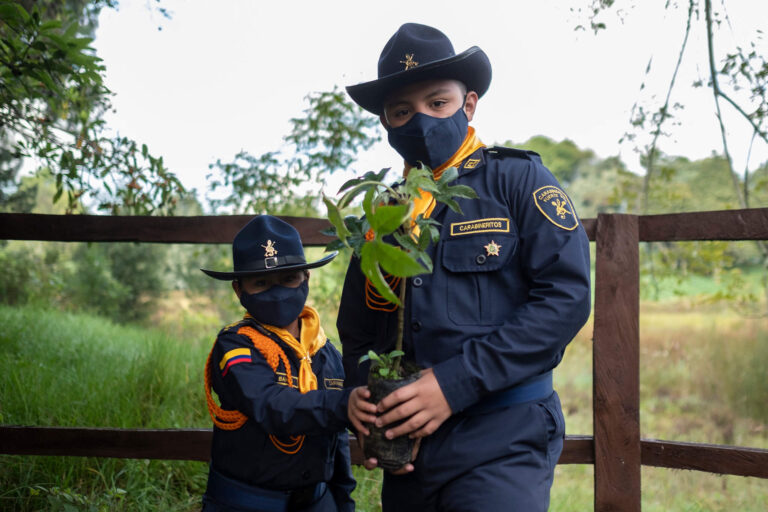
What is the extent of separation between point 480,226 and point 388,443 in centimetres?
61

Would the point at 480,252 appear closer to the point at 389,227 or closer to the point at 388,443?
the point at 389,227

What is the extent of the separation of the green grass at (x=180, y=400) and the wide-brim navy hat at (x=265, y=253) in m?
1.32

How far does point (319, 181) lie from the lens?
4.96 m

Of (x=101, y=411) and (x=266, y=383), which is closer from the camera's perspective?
(x=266, y=383)

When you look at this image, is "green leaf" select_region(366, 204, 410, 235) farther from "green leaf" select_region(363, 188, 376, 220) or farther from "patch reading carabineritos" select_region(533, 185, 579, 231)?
"patch reading carabineritos" select_region(533, 185, 579, 231)

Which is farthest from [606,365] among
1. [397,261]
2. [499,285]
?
[397,261]

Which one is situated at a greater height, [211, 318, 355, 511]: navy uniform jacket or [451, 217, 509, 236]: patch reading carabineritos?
[451, 217, 509, 236]: patch reading carabineritos

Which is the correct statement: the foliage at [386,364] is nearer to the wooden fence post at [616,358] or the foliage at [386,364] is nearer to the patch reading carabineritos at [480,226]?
the patch reading carabineritos at [480,226]

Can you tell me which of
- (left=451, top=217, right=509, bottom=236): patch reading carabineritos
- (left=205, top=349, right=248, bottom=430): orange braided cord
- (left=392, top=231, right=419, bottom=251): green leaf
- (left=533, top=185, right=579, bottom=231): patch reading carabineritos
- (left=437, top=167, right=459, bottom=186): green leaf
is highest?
(left=437, top=167, right=459, bottom=186): green leaf

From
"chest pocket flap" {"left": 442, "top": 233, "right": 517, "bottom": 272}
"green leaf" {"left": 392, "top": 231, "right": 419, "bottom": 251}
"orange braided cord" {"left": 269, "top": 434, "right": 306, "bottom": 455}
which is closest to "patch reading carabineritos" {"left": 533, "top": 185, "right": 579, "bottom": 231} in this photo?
"chest pocket flap" {"left": 442, "top": 233, "right": 517, "bottom": 272}

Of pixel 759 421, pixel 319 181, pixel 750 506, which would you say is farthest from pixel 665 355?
pixel 319 181

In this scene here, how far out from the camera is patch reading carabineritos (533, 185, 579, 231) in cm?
159

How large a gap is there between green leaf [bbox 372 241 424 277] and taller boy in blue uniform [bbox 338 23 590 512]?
1.03ft

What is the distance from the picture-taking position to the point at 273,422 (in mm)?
1918
